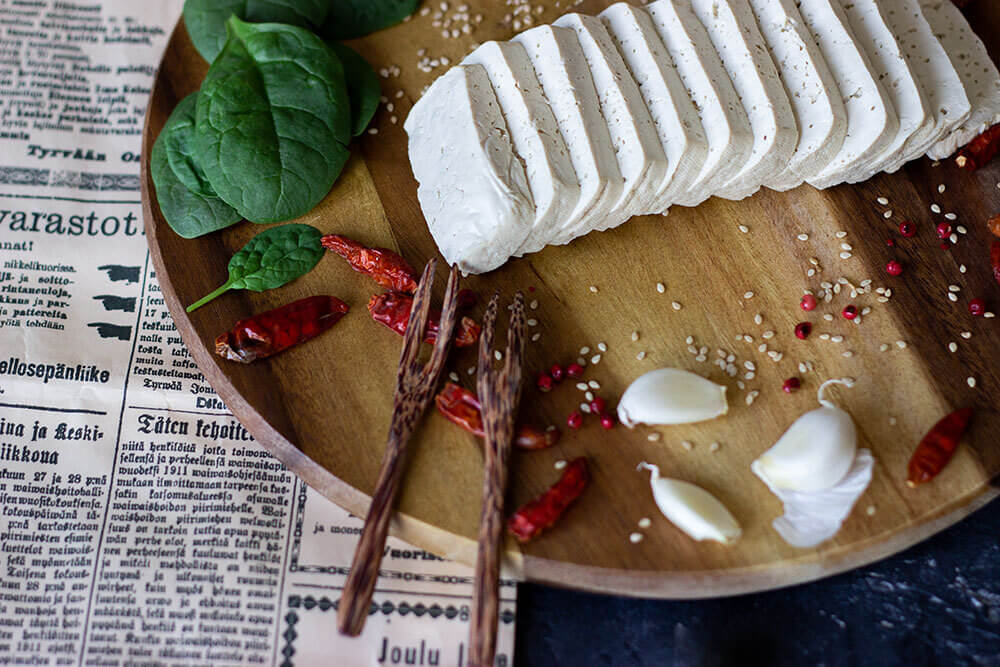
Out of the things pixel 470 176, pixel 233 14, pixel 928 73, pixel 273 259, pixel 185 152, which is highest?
pixel 233 14

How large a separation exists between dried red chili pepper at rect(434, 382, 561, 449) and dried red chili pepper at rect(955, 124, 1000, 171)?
7.07ft

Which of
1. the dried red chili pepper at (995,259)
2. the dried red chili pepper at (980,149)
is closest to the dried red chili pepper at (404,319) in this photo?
the dried red chili pepper at (995,259)

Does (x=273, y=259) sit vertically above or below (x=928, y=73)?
below

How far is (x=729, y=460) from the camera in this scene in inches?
131

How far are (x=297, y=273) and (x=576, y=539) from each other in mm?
1562

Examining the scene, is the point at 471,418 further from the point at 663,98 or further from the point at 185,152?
the point at 185,152

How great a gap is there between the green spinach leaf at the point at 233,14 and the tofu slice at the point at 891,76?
2.31m

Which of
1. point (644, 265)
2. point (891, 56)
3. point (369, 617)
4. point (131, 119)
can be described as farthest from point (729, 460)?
point (131, 119)

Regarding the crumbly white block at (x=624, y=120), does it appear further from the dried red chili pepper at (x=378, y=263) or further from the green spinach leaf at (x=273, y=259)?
the green spinach leaf at (x=273, y=259)

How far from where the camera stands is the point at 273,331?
3502 millimetres

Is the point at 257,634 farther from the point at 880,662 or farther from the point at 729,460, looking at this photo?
the point at 880,662

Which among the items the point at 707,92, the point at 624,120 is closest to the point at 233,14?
the point at 624,120

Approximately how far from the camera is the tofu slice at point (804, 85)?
3492 millimetres

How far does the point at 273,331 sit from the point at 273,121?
0.93 meters
